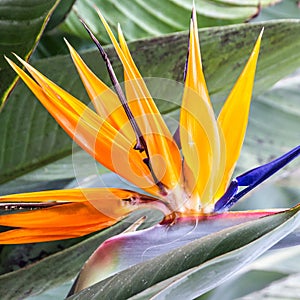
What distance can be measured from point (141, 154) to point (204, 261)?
0.47 ft

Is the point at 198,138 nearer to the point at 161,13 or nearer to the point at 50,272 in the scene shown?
the point at 50,272

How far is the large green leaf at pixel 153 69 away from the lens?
73 cm

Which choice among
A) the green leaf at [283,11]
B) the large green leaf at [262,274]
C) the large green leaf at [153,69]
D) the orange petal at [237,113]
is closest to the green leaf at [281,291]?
the large green leaf at [262,274]

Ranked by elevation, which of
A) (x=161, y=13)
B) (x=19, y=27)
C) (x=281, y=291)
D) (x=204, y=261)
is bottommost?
(x=204, y=261)

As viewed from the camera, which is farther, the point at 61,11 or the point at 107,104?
the point at 61,11

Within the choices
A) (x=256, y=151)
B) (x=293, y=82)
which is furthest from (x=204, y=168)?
(x=293, y=82)

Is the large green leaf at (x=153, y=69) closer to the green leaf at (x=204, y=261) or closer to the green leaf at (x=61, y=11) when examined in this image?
the green leaf at (x=61, y=11)

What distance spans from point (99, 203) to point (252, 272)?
64cm

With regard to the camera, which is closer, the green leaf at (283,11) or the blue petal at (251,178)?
the blue petal at (251,178)

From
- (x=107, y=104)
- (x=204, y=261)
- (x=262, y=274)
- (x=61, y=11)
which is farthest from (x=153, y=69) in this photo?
(x=262, y=274)

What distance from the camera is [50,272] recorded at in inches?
26.2

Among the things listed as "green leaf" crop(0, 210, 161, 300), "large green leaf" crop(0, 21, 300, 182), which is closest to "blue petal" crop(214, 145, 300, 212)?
"green leaf" crop(0, 210, 161, 300)

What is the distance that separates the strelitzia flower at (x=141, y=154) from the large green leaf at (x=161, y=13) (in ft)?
1.48

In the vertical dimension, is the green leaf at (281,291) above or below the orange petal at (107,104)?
below
